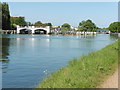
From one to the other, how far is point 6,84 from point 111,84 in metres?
6.70

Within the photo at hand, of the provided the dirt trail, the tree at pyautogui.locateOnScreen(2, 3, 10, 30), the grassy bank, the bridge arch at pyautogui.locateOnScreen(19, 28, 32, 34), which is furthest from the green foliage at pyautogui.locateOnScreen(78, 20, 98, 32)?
the dirt trail

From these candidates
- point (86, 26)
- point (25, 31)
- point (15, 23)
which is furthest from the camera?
point (86, 26)

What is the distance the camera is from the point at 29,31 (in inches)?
6698

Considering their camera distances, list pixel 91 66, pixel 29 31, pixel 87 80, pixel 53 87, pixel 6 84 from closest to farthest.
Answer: pixel 53 87, pixel 87 80, pixel 91 66, pixel 6 84, pixel 29 31

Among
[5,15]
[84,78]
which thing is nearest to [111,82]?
[84,78]

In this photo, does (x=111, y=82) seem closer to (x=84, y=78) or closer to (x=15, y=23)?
(x=84, y=78)

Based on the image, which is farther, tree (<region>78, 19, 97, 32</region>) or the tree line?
tree (<region>78, 19, 97, 32</region>)

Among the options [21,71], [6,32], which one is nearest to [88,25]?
[6,32]

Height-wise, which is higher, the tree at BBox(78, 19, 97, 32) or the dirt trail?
the tree at BBox(78, 19, 97, 32)

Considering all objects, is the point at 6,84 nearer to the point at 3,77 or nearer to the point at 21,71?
the point at 3,77

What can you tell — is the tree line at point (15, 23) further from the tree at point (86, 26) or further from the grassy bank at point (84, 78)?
the grassy bank at point (84, 78)

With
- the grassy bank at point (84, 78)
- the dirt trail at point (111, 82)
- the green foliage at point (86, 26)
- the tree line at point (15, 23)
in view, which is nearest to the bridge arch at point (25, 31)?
the tree line at point (15, 23)

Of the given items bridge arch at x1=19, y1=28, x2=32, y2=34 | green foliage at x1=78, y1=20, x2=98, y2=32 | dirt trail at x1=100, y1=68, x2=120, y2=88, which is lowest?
dirt trail at x1=100, y1=68, x2=120, y2=88

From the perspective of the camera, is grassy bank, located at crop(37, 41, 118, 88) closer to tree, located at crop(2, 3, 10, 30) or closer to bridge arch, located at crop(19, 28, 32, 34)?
tree, located at crop(2, 3, 10, 30)
